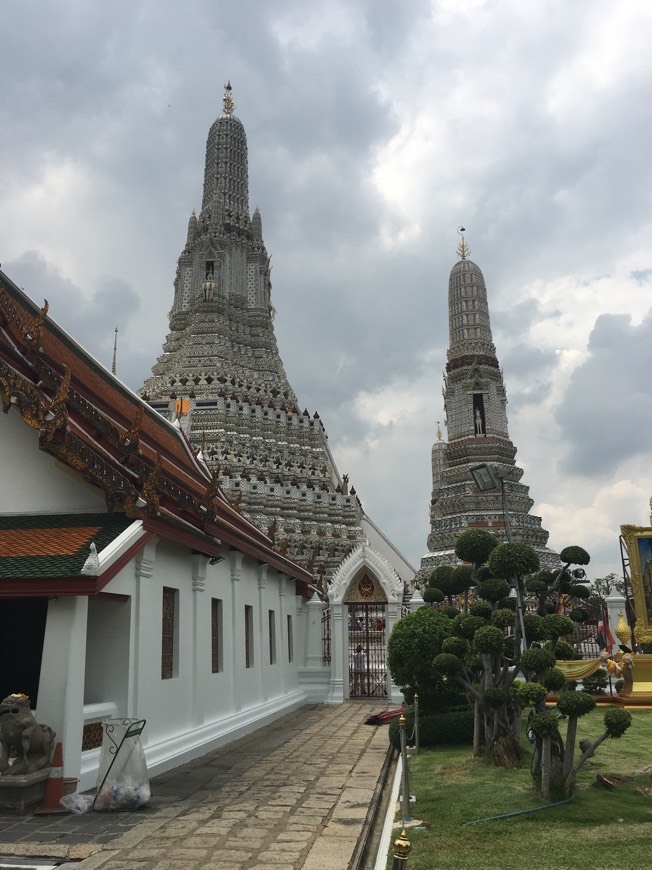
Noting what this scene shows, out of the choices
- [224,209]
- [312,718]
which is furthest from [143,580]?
[224,209]

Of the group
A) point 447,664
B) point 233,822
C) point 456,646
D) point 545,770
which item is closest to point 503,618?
point 456,646

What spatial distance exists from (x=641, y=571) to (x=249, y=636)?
10444 millimetres

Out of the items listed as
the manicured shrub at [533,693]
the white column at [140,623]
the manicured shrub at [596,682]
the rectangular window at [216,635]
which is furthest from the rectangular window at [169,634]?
the manicured shrub at [596,682]

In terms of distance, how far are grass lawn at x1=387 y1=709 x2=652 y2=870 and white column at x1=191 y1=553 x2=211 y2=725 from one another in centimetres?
328

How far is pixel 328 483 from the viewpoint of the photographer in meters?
38.4

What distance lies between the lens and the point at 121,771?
7.28 metres

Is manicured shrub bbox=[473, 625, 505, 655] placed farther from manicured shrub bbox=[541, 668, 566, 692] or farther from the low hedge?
the low hedge

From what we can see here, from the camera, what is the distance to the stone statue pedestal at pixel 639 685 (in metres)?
16.4

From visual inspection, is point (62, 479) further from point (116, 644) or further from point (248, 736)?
point (248, 736)

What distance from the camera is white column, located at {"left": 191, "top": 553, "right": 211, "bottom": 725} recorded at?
35.6 feet

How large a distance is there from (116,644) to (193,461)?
926 centimetres

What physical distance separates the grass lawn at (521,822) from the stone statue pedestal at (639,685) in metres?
7.30

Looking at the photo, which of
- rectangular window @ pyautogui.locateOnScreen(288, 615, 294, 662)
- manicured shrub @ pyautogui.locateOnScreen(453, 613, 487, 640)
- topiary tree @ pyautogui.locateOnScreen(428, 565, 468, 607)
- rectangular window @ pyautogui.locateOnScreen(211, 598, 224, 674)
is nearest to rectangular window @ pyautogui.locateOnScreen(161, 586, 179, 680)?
rectangular window @ pyautogui.locateOnScreen(211, 598, 224, 674)

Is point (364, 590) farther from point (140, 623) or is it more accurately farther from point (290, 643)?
point (140, 623)
